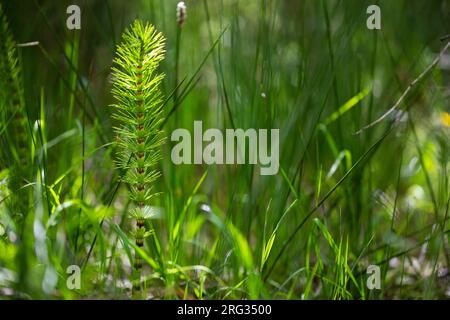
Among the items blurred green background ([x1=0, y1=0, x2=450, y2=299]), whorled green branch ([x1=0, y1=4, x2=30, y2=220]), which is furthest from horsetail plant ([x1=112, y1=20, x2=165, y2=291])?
whorled green branch ([x1=0, y1=4, x2=30, y2=220])

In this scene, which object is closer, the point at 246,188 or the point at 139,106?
the point at 139,106

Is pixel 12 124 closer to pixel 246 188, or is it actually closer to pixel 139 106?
pixel 139 106

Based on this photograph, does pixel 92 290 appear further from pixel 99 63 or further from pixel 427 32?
pixel 427 32

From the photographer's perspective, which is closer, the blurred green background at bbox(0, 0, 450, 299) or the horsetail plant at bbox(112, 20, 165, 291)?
the horsetail plant at bbox(112, 20, 165, 291)

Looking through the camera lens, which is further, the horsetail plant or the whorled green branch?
the whorled green branch

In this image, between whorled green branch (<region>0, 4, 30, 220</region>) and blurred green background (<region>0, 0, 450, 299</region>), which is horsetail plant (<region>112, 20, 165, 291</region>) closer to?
blurred green background (<region>0, 0, 450, 299</region>)

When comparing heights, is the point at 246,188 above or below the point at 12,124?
below

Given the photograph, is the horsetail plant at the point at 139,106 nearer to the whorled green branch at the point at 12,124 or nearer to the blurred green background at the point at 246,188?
the blurred green background at the point at 246,188

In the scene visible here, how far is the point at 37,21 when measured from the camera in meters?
1.70

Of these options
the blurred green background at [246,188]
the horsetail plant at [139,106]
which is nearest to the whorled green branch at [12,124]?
the blurred green background at [246,188]

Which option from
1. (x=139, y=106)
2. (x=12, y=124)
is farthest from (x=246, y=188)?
(x=12, y=124)

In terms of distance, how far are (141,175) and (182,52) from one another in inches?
48.8

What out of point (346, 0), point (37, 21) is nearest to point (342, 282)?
point (346, 0)
